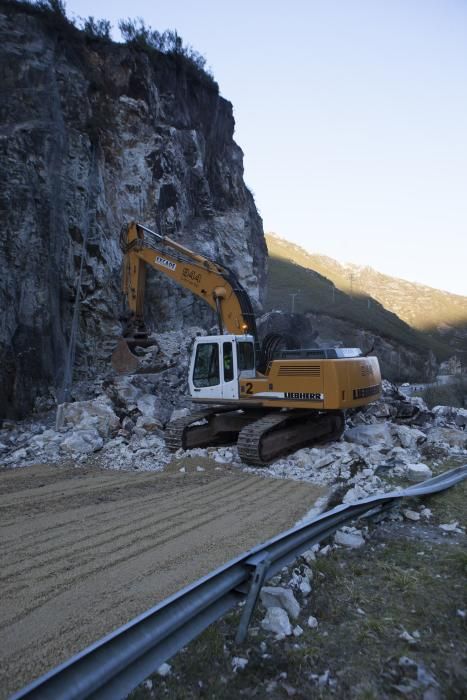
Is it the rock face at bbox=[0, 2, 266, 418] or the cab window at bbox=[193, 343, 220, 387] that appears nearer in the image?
the cab window at bbox=[193, 343, 220, 387]

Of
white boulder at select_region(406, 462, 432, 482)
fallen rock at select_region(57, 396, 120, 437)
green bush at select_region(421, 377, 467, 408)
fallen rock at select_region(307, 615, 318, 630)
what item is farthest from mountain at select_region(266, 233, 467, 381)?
fallen rock at select_region(307, 615, 318, 630)

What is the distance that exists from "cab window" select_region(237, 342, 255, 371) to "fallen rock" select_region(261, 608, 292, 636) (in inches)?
250

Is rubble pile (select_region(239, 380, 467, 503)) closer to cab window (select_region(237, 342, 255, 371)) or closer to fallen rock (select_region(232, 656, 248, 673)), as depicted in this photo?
cab window (select_region(237, 342, 255, 371))

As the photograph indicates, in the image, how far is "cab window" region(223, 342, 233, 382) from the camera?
8.97 m

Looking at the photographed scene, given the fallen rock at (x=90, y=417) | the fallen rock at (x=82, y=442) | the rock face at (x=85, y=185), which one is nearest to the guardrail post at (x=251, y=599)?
the fallen rock at (x=82, y=442)

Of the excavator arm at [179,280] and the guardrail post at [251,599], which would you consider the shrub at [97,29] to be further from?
the guardrail post at [251,599]

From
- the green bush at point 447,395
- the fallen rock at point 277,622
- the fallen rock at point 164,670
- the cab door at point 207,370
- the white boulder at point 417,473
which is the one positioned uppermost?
the cab door at point 207,370

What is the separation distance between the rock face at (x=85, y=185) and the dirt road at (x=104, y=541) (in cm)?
601

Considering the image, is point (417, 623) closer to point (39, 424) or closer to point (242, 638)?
point (242, 638)

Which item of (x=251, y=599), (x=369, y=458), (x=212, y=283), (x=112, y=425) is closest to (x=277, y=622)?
(x=251, y=599)

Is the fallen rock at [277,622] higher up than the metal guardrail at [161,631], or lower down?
lower down

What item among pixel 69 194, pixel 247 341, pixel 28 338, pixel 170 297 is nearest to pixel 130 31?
pixel 69 194

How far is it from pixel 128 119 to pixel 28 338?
984 centimetres

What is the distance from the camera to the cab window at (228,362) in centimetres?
897
